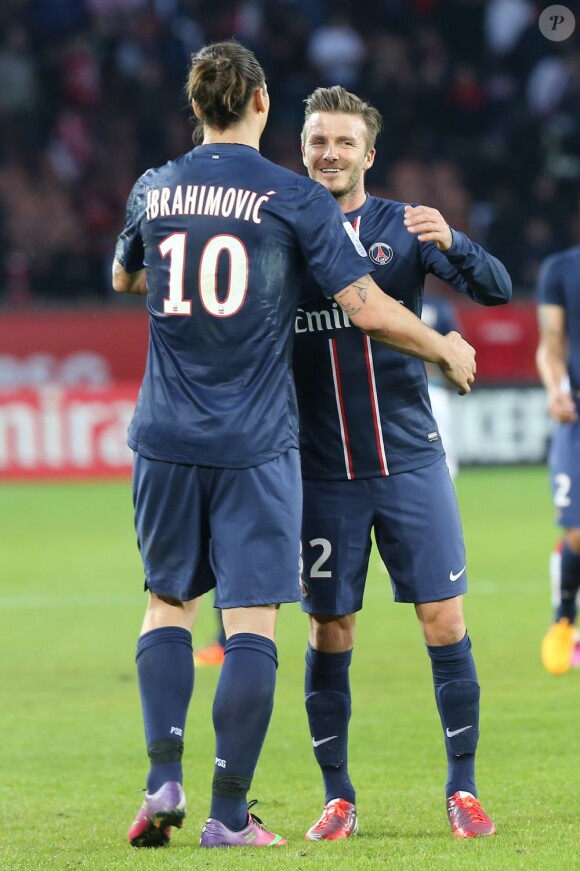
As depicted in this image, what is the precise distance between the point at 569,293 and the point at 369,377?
3412 millimetres

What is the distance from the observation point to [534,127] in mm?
20109

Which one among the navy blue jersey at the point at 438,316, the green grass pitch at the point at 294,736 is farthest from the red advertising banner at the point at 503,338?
the navy blue jersey at the point at 438,316

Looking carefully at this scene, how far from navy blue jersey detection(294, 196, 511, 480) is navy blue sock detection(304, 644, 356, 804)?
2.06 feet

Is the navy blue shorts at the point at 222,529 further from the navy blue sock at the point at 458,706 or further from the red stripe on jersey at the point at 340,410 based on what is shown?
the navy blue sock at the point at 458,706

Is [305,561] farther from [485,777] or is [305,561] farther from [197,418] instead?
[485,777]

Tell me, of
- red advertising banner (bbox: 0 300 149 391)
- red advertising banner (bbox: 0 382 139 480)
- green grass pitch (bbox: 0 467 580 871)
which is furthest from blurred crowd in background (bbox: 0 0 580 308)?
green grass pitch (bbox: 0 467 580 871)

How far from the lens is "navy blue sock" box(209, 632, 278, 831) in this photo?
4.21 m

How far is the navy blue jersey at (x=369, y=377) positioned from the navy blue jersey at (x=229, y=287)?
359mm

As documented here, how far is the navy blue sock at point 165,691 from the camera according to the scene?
425 cm

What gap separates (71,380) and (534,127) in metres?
7.19

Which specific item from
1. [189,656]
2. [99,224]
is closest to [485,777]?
[189,656]

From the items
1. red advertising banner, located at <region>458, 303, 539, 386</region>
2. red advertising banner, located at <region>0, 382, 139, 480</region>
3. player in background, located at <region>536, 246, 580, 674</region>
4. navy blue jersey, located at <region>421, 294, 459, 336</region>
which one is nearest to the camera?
player in background, located at <region>536, 246, 580, 674</region>

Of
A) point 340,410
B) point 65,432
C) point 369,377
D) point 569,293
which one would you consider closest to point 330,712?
point 340,410

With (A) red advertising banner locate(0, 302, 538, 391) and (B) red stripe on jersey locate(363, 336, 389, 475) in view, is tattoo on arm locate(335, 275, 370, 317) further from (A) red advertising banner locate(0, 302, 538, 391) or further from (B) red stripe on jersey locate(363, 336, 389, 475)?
(A) red advertising banner locate(0, 302, 538, 391)
